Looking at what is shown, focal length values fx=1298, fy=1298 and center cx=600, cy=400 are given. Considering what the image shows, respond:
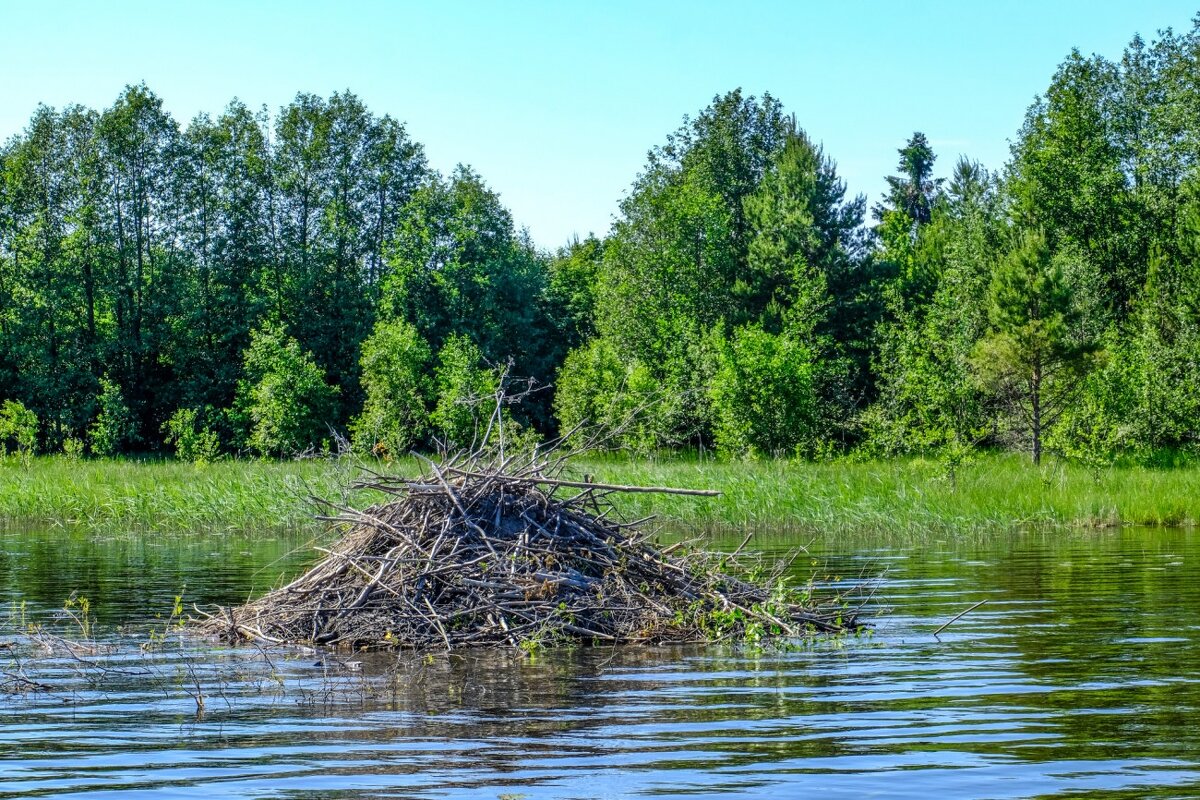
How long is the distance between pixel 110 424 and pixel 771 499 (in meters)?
34.8

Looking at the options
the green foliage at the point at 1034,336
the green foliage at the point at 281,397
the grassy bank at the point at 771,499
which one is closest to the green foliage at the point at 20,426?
the green foliage at the point at 281,397

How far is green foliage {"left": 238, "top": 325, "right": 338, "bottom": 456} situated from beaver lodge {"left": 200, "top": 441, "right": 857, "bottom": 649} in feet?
102

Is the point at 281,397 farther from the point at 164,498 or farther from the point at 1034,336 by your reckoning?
the point at 1034,336

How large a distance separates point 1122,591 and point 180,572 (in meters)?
12.2

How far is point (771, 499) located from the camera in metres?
24.9

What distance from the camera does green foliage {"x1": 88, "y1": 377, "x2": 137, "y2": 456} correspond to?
166 feet

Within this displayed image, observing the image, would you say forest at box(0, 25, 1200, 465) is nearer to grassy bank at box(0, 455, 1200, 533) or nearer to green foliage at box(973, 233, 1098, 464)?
green foliage at box(973, 233, 1098, 464)

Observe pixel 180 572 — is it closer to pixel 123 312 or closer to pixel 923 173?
pixel 123 312

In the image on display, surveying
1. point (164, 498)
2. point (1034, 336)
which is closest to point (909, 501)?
point (164, 498)

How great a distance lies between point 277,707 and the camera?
27.8ft

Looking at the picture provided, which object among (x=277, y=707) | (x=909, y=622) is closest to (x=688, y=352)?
(x=909, y=622)

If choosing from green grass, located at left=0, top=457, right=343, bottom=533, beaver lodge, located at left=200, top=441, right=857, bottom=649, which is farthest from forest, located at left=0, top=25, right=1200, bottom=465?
beaver lodge, located at left=200, top=441, right=857, bottom=649

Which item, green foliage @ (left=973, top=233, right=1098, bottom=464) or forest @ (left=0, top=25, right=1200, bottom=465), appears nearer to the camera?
green foliage @ (left=973, top=233, right=1098, bottom=464)

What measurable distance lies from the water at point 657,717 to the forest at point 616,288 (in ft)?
90.0
